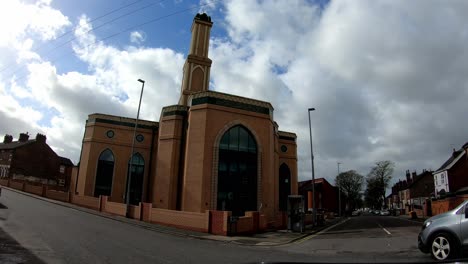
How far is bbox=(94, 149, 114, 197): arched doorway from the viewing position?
128 ft

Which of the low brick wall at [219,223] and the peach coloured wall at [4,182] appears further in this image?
the peach coloured wall at [4,182]

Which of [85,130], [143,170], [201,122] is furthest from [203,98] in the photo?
[85,130]

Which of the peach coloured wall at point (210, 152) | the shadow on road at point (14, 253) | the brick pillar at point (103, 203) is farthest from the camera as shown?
the brick pillar at point (103, 203)

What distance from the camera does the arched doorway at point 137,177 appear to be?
40000 mm

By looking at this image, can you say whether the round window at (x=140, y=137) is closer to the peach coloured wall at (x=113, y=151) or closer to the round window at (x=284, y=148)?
the peach coloured wall at (x=113, y=151)


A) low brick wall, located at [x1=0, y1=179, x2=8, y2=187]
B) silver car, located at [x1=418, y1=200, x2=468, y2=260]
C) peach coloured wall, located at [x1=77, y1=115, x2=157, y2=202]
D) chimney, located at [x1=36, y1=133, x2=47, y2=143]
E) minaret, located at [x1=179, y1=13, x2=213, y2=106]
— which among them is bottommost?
silver car, located at [x1=418, y1=200, x2=468, y2=260]

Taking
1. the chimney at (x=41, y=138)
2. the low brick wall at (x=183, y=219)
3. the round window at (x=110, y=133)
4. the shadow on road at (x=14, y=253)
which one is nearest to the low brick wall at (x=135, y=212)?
the low brick wall at (x=183, y=219)

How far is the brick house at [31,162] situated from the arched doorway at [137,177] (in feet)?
94.3

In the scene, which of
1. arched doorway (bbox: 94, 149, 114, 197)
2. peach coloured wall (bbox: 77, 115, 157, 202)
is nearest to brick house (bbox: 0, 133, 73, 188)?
peach coloured wall (bbox: 77, 115, 157, 202)

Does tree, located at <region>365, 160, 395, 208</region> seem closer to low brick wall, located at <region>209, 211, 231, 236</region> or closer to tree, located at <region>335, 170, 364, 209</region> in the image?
tree, located at <region>335, 170, 364, 209</region>

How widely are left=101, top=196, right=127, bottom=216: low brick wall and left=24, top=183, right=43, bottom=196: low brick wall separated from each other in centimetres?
1464

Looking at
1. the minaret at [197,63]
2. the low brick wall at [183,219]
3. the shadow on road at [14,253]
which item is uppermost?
the minaret at [197,63]

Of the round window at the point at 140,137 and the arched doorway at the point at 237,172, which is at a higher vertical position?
the round window at the point at 140,137

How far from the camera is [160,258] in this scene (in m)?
10.1
